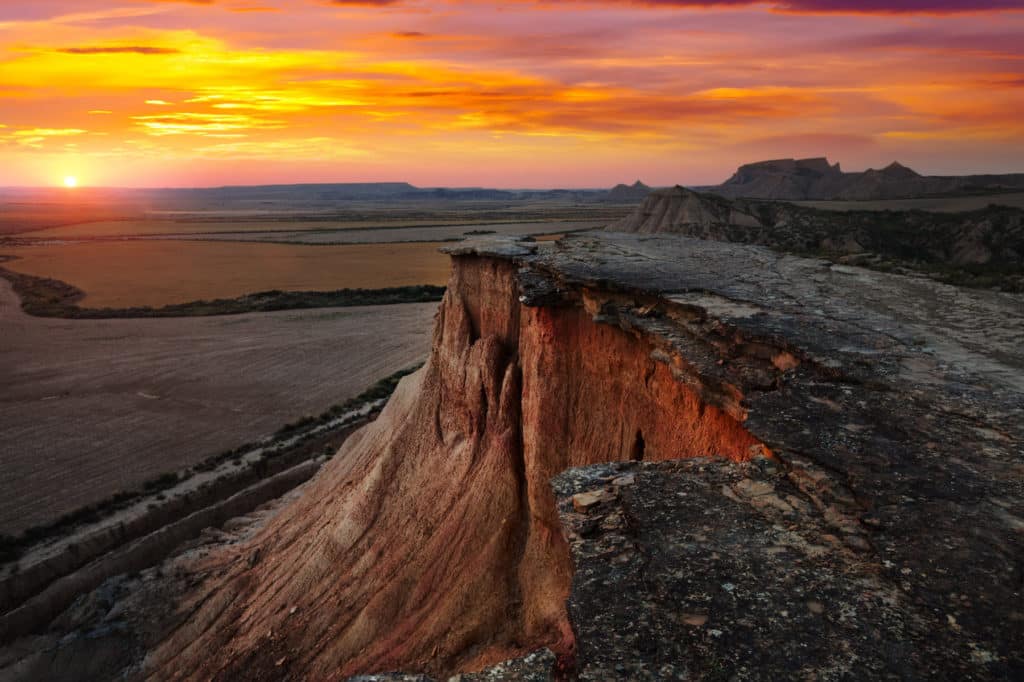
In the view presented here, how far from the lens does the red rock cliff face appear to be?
953 cm

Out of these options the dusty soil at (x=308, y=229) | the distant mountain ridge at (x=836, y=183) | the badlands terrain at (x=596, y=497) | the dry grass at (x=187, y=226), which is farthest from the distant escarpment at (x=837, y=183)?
the badlands terrain at (x=596, y=497)

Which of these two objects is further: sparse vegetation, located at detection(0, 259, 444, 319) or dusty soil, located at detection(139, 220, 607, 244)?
dusty soil, located at detection(139, 220, 607, 244)

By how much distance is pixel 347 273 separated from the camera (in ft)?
231

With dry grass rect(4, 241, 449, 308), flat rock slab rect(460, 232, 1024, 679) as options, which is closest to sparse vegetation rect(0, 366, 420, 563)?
flat rock slab rect(460, 232, 1024, 679)

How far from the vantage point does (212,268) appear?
246ft

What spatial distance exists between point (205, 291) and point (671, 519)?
62.3 meters

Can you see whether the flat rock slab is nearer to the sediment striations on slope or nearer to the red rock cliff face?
the sediment striations on slope

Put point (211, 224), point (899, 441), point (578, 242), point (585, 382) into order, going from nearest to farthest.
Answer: point (899, 441) < point (585, 382) < point (578, 242) < point (211, 224)

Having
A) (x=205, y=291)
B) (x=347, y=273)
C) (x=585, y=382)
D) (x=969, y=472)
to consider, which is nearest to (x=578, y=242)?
(x=585, y=382)

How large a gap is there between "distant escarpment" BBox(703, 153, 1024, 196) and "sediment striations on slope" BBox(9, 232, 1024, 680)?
266ft

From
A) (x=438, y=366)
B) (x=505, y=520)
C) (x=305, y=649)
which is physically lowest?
(x=305, y=649)

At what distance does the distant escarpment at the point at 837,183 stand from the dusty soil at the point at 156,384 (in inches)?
2888

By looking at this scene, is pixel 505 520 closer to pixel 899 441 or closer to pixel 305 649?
pixel 305 649

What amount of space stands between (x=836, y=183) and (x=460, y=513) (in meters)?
136
